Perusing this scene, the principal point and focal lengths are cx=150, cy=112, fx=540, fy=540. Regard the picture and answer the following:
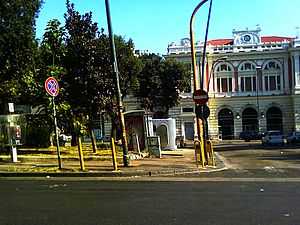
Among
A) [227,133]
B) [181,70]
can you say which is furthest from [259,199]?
[227,133]

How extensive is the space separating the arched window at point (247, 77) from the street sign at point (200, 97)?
63251mm

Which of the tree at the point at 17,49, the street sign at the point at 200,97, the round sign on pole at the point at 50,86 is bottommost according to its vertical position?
the street sign at the point at 200,97

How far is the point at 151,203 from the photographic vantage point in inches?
443

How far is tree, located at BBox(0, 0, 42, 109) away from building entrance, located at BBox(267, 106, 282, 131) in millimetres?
58938

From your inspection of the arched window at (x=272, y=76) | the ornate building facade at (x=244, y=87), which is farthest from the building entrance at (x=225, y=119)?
the arched window at (x=272, y=76)

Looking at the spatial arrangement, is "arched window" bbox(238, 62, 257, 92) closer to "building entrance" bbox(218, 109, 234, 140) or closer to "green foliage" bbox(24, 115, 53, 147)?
"building entrance" bbox(218, 109, 234, 140)

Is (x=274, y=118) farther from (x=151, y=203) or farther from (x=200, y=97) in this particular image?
(x=151, y=203)

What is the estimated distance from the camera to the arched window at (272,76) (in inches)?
3292

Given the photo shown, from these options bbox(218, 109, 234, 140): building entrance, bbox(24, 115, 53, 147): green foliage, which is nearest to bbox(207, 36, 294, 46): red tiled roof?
bbox(218, 109, 234, 140): building entrance

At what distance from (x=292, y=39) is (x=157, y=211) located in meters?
77.1

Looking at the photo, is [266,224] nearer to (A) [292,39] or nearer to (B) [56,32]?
(B) [56,32]

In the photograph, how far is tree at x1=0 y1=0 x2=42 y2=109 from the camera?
28.0 meters

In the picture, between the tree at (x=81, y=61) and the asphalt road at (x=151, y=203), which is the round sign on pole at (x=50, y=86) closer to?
the asphalt road at (x=151, y=203)

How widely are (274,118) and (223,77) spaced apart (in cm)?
1018
